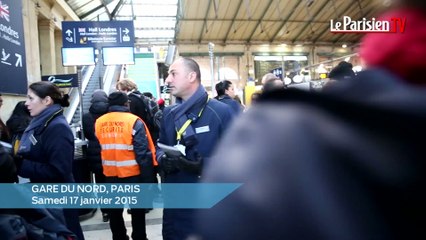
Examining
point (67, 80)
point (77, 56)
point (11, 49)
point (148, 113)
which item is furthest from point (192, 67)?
point (77, 56)

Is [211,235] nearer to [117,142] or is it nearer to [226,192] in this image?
[226,192]

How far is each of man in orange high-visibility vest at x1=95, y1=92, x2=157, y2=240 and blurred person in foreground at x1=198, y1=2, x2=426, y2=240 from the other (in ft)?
11.1

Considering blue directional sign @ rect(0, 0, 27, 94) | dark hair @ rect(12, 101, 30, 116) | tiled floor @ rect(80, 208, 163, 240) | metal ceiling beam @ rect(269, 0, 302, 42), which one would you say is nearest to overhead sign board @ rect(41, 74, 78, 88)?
blue directional sign @ rect(0, 0, 27, 94)

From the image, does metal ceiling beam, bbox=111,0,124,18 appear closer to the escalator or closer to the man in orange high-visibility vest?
the escalator

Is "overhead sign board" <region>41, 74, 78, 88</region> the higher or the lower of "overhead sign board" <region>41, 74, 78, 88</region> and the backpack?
the higher

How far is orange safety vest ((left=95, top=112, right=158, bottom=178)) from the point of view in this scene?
3.79m

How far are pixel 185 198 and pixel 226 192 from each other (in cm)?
177

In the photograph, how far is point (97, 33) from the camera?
38.0 ft

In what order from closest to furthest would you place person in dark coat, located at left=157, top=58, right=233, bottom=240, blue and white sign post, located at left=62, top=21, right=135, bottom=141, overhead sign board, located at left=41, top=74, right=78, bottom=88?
person in dark coat, located at left=157, top=58, right=233, bottom=240, overhead sign board, located at left=41, top=74, right=78, bottom=88, blue and white sign post, located at left=62, top=21, right=135, bottom=141

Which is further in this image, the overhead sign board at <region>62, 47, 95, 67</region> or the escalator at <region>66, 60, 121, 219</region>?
the overhead sign board at <region>62, 47, 95, 67</region>

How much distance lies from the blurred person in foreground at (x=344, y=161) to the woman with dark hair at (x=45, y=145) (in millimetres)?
2530

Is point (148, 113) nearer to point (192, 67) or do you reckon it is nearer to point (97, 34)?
point (192, 67)

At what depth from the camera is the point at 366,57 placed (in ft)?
1.79

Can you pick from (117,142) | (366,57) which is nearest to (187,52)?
(117,142)
